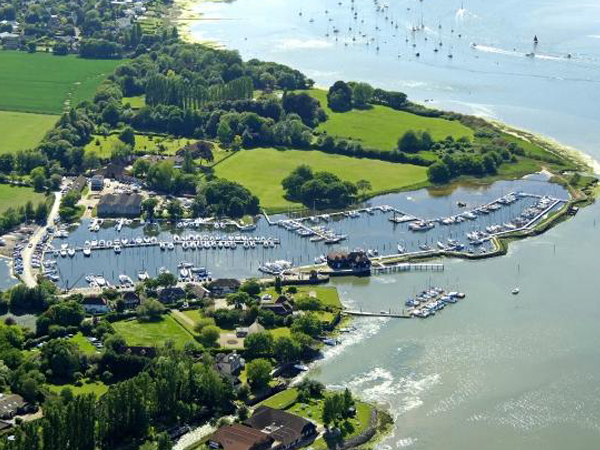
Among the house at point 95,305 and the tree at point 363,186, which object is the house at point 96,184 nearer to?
the tree at point 363,186

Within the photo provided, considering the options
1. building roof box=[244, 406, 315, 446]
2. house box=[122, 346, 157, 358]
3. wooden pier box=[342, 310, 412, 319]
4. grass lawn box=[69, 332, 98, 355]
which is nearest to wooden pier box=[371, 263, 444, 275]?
wooden pier box=[342, 310, 412, 319]

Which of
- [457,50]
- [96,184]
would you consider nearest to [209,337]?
[96,184]

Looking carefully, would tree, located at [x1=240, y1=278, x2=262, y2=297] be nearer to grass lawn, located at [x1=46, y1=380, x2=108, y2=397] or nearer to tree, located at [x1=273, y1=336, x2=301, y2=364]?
tree, located at [x1=273, y1=336, x2=301, y2=364]

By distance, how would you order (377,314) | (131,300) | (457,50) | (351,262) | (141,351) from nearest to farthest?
(141,351)
(131,300)
(377,314)
(351,262)
(457,50)

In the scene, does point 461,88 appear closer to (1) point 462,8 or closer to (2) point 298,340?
(1) point 462,8

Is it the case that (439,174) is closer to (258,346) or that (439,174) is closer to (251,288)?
(251,288)

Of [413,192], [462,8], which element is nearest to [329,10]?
[462,8]
